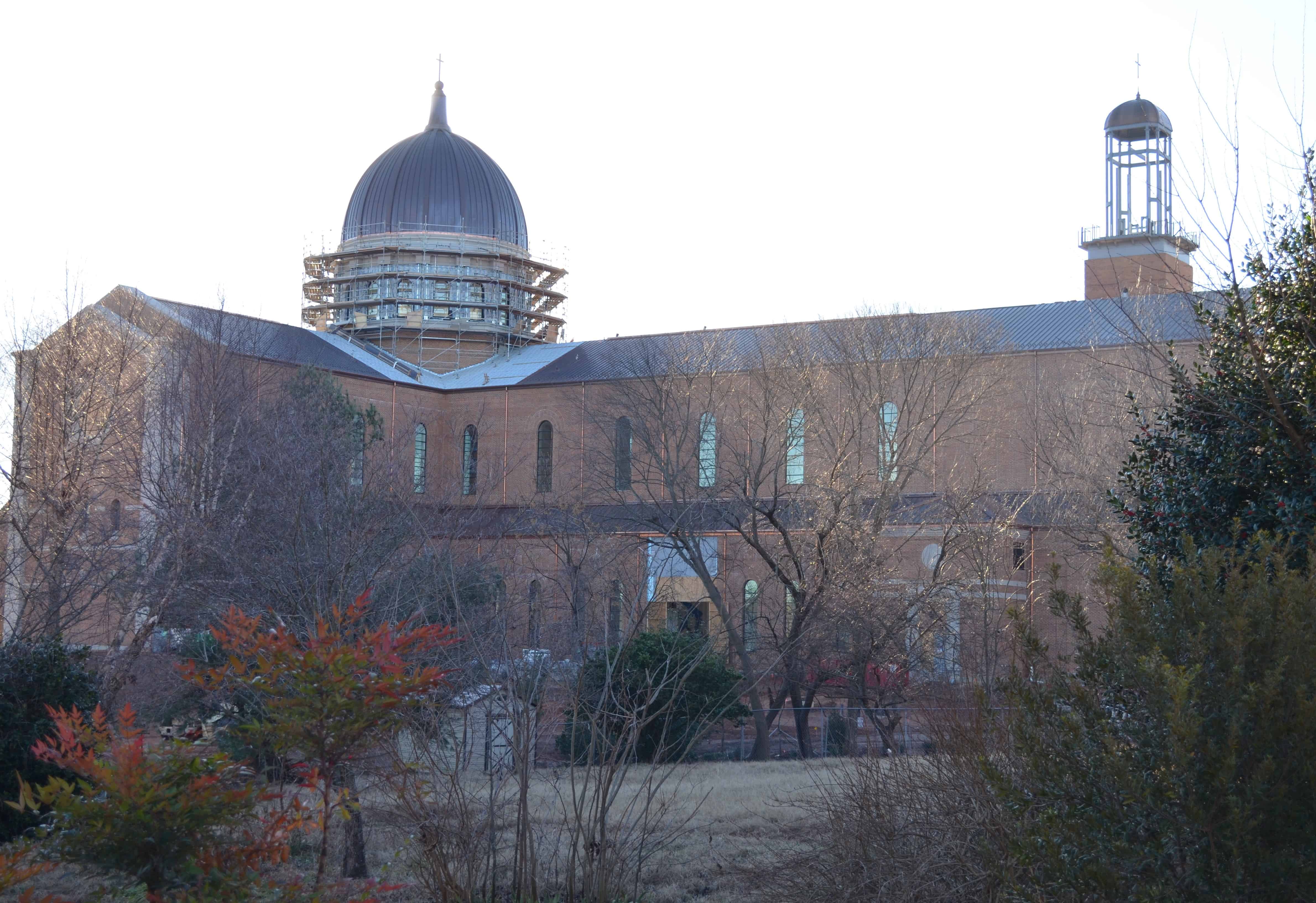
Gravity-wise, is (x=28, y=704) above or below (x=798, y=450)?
below

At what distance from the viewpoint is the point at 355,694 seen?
20.7 ft

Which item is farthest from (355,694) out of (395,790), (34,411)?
(34,411)

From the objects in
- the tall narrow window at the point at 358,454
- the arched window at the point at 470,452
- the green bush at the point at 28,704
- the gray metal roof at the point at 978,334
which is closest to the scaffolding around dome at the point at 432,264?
the arched window at the point at 470,452

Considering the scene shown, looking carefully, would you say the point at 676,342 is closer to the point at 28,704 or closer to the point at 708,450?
the point at 708,450

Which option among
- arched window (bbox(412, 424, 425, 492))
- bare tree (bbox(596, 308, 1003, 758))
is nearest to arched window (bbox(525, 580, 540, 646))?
bare tree (bbox(596, 308, 1003, 758))

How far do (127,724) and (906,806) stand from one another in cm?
515

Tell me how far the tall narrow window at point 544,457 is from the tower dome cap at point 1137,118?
2496cm

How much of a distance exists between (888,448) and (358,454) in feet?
47.7

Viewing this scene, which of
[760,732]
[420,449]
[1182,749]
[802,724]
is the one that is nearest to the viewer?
[1182,749]

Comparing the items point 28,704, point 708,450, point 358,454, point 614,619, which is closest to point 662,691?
point 28,704

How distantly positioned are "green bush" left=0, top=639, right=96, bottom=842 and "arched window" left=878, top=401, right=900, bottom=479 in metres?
20.8

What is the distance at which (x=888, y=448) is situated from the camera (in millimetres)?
33406

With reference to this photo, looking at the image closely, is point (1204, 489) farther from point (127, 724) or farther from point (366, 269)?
point (366, 269)

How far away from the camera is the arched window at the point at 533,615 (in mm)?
17078
